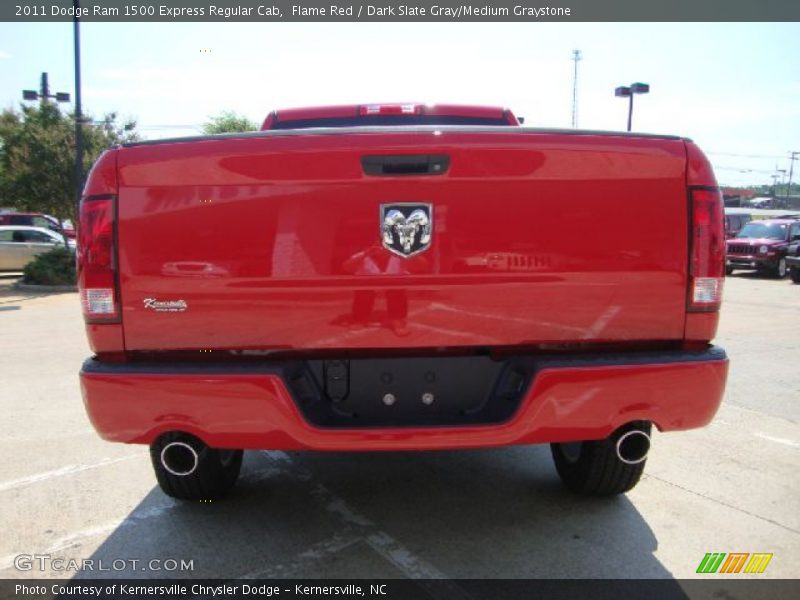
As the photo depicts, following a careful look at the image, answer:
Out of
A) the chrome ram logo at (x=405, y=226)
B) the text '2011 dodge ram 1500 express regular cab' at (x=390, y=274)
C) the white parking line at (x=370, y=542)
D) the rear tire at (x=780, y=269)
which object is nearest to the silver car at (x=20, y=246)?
the white parking line at (x=370, y=542)

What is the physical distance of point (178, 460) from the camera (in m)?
3.00

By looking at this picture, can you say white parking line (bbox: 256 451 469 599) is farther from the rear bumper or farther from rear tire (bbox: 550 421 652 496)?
rear tire (bbox: 550 421 652 496)

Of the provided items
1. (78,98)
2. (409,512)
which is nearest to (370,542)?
(409,512)

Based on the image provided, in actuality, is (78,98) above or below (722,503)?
above

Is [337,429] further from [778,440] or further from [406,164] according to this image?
[778,440]

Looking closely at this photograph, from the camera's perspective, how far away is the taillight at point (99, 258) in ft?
8.24

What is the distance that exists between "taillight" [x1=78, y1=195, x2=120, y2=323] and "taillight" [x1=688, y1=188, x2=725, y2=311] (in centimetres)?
226

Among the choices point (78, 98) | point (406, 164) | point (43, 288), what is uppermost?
point (78, 98)

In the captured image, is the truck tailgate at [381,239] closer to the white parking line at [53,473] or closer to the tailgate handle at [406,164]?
the tailgate handle at [406,164]

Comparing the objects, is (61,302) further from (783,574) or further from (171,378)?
(783,574)

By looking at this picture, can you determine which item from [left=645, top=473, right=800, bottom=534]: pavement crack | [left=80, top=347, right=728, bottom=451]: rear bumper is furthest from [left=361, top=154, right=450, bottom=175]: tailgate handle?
[left=645, top=473, right=800, bottom=534]: pavement crack

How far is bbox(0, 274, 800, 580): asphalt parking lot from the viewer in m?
2.84

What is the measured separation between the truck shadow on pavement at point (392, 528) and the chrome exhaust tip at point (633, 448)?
39 centimetres

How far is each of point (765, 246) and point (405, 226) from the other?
20.8 m
